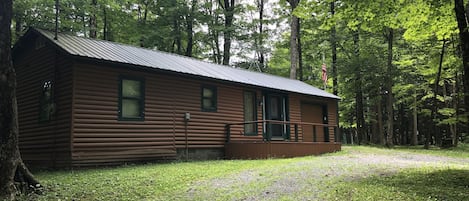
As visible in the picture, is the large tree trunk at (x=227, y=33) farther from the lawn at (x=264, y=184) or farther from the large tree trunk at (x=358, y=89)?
the lawn at (x=264, y=184)

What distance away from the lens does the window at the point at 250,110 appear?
1541 centimetres

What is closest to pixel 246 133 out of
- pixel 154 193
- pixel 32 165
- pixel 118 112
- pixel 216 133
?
pixel 216 133

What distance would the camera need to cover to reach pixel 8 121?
6508 millimetres

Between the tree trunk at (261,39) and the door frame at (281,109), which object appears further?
the tree trunk at (261,39)

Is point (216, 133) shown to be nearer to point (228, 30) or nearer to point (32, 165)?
point (32, 165)

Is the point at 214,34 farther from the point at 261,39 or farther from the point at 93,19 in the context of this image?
the point at 93,19

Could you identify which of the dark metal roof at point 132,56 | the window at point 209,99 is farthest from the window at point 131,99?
the window at point 209,99

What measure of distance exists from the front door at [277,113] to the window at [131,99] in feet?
20.3

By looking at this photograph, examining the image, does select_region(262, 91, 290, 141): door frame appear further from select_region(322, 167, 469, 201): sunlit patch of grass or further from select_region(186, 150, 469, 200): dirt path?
select_region(322, 167, 469, 201): sunlit patch of grass

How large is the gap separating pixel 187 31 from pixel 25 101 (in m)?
15.4

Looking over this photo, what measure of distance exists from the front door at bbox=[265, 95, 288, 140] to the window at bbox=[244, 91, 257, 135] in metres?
0.78

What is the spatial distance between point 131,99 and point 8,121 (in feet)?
16.9

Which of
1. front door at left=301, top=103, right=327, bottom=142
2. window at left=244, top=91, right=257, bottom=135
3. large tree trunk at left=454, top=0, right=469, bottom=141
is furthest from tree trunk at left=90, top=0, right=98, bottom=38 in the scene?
large tree trunk at left=454, top=0, right=469, bottom=141

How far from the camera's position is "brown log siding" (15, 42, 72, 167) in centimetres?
1055
